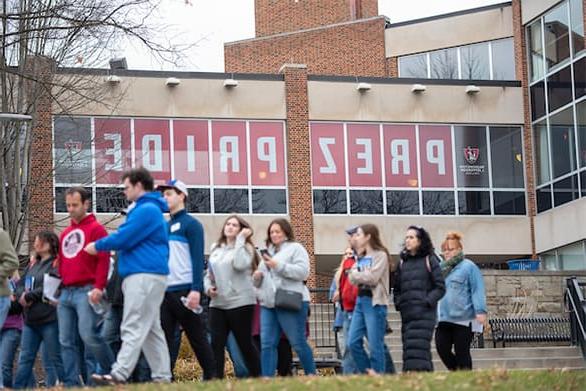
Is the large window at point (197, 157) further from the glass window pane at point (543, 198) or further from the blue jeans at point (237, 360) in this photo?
the blue jeans at point (237, 360)

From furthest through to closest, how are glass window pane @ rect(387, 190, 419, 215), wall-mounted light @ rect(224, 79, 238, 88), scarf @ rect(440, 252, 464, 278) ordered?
glass window pane @ rect(387, 190, 419, 215), wall-mounted light @ rect(224, 79, 238, 88), scarf @ rect(440, 252, 464, 278)

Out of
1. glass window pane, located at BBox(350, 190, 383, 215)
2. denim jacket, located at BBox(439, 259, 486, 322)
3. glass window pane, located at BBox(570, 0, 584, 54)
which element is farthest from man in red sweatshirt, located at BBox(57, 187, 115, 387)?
glass window pane, located at BBox(570, 0, 584, 54)

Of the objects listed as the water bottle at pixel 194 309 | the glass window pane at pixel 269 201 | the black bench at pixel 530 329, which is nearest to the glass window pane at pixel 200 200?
the glass window pane at pixel 269 201

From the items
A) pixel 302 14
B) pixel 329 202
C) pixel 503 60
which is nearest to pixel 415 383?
pixel 329 202

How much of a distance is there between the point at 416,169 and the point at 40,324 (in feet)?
78.1

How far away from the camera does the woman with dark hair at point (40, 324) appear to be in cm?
1343

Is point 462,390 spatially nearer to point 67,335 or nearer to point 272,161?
point 67,335

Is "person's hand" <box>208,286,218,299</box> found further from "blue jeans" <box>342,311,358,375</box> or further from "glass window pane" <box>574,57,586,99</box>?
"glass window pane" <box>574,57,586,99</box>

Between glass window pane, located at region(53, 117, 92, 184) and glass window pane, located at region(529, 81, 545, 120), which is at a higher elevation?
glass window pane, located at region(529, 81, 545, 120)

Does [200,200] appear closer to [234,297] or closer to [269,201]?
[269,201]

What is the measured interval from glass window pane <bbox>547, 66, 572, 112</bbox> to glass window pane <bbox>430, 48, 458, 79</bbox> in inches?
245

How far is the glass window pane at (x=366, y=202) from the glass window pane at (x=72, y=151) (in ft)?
25.0

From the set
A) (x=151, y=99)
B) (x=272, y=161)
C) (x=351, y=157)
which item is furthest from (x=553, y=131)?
(x=151, y=99)

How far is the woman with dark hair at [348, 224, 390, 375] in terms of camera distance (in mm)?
13242
